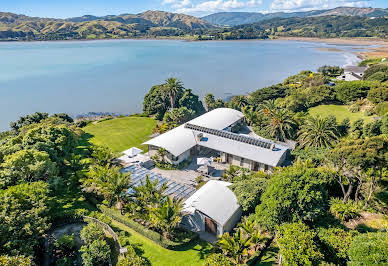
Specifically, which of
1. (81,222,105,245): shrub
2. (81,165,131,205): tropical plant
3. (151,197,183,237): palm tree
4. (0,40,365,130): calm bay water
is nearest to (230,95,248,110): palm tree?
(0,40,365,130): calm bay water

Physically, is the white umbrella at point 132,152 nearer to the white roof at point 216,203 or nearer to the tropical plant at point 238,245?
the white roof at point 216,203

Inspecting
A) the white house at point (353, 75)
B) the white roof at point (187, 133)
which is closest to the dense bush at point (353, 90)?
the white house at point (353, 75)

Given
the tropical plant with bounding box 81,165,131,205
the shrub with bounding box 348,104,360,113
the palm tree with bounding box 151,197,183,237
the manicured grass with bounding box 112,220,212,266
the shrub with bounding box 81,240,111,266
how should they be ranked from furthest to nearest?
the shrub with bounding box 348,104,360,113 < the tropical plant with bounding box 81,165,131,205 < the palm tree with bounding box 151,197,183,237 < the manicured grass with bounding box 112,220,212,266 < the shrub with bounding box 81,240,111,266

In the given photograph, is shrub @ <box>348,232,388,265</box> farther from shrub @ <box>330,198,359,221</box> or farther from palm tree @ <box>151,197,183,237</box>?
palm tree @ <box>151,197,183,237</box>

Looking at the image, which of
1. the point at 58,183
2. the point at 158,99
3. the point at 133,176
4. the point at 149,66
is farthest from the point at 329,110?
the point at 149,66

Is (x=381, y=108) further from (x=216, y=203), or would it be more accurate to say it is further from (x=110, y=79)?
(x=110, y=79)

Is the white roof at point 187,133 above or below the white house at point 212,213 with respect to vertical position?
above
